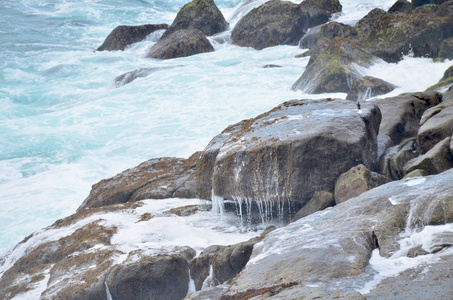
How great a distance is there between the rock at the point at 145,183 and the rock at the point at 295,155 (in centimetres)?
149

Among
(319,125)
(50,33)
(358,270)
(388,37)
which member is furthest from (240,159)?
(50,33)

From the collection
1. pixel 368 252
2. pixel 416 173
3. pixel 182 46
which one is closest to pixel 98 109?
pixel 182 46

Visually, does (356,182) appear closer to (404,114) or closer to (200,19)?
(404,114)

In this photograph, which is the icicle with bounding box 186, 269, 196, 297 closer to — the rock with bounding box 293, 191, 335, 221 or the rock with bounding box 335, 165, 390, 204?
the rock with bounding box 293, 191, 335, 221

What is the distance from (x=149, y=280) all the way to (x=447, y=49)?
11.4 m

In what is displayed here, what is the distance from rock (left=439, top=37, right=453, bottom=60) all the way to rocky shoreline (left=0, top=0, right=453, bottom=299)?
6134 mm

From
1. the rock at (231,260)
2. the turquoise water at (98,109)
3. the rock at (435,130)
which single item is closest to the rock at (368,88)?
the turquoise water at (98,109)

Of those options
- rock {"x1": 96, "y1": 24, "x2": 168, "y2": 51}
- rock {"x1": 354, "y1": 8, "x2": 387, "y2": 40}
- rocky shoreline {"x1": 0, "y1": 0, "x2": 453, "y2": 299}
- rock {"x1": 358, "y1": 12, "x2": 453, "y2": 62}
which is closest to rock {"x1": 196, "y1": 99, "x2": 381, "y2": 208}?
rocky shoreline {"x1": 0, "y1": 0, "x2": 453, "y2": 299}

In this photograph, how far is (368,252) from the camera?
353 cm

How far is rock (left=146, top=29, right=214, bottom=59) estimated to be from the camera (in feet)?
72.3

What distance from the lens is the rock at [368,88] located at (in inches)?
445

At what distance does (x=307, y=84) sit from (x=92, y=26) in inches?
867

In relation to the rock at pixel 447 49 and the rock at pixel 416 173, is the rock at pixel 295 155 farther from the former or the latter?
the rock at pixel 447 49

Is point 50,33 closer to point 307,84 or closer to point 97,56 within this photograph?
point 97,56
